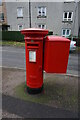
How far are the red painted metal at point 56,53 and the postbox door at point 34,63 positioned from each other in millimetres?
170

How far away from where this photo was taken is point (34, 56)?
8.48 ft

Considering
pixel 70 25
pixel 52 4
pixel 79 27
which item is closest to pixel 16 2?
pixel 52 4

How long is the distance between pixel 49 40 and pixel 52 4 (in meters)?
17.1

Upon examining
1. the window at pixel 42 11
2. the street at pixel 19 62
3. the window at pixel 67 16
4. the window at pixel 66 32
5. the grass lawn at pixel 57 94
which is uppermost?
the window at pixel 42 11

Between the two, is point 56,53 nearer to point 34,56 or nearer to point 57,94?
point 34,56

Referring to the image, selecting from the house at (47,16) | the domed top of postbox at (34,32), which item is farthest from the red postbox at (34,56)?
the house at (47,16)

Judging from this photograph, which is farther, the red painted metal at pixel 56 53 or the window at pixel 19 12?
the window at pixel 19 12

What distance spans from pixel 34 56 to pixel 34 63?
0.20m

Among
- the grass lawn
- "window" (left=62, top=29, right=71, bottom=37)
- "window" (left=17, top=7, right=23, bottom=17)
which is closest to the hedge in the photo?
"window" (left=17, top=7, right=23, bottom=17)

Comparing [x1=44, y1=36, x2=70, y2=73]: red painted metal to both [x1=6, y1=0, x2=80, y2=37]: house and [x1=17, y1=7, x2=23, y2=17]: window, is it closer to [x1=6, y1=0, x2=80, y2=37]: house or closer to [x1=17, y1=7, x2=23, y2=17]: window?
[x1=6, y1=0, x2=80, y2=37]: house

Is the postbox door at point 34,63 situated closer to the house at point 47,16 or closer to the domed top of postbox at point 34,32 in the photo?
the domed top of postbox at point 34,32

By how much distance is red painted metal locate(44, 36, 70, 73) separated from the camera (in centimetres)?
242

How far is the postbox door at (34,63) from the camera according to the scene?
8.29 feet

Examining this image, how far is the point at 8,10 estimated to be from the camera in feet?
60.4
